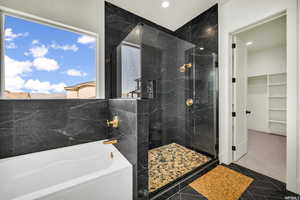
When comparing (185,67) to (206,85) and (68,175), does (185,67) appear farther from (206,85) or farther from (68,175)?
(68,175)

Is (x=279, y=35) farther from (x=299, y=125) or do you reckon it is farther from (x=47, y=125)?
(x=47, y=125)

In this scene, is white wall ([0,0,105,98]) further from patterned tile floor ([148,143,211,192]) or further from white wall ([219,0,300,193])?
white wall ([219,0,300,193])

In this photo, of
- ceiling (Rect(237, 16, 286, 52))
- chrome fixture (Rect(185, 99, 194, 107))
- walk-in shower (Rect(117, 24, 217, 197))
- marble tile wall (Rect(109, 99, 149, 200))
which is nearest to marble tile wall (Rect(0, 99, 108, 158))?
walk-in shower (Rect(117, 24, 217, 197))

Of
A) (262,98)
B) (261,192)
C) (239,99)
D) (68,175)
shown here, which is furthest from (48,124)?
(262,98)

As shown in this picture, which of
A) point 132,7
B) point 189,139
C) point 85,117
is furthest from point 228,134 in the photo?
point 132,7

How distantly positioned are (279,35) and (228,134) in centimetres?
287

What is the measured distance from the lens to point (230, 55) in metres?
1.99

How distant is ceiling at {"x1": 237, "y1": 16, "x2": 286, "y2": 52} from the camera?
2.32m

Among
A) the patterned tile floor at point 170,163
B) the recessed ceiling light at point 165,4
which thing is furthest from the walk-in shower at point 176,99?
the recessed ceiling light at point 165,4

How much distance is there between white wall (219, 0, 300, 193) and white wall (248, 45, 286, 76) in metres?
2.85

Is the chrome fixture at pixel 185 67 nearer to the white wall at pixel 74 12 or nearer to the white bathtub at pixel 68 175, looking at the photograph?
the white wall at pixel 74 12

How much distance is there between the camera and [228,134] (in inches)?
78.6

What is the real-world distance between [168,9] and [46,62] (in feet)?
7.21

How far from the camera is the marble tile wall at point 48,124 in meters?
1.36
